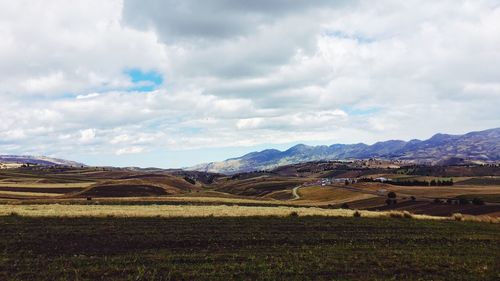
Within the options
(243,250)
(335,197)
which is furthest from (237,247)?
(335,197)

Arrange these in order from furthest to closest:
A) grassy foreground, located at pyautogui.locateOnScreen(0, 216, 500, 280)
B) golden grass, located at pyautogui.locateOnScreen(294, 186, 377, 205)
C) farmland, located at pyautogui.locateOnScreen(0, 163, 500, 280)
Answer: golden grass, located at pyautogui.locateOnScreen(294, 186, 377, 205), farmland, located at pyautogui.locateOnScreen(0, 163, 500, 280), grassy foreground, located at pyautogui.locateOnScreen(0, 216, 500, 280)

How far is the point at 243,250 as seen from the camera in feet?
95.0

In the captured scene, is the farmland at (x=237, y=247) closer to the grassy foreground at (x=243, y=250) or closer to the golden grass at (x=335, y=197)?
the grassy foreground at (x=243, y=250)

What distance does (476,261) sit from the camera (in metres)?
25.6

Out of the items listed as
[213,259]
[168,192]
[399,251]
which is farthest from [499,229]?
[168,192]

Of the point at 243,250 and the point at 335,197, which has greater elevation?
the point at 243,250

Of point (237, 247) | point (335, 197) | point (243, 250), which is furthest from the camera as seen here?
point (335, 197)

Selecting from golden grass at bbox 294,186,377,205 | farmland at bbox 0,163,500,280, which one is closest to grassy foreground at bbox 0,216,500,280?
farmland at bbox 0,163,500,280

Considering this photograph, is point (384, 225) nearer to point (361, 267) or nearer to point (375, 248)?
point (375, 248)

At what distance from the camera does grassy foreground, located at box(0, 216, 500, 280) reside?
23.0m

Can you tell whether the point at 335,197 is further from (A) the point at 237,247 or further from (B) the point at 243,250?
(B) the point at 243,250

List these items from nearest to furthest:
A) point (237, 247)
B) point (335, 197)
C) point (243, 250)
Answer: point (243, 250), point (237, 247), point (335, 197)

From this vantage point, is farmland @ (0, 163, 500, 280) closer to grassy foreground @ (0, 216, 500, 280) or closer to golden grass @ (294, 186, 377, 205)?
grassy foreground @ (0, 216, 500, 280)

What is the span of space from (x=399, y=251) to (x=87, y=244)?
21817mm
